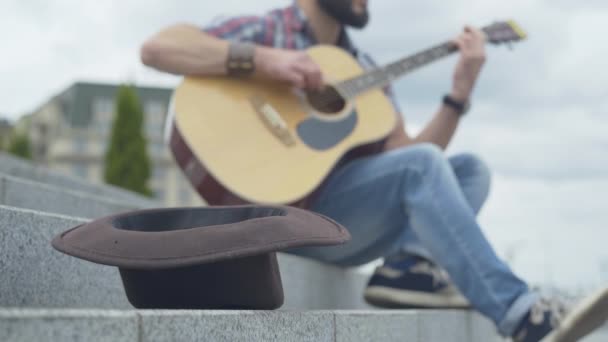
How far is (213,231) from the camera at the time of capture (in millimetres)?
1191

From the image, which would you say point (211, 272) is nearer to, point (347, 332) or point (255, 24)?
point (347, 332)

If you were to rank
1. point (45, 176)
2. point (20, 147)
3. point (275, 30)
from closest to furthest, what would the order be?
point (275, 30) < point (45, 176) < point (20, 147)

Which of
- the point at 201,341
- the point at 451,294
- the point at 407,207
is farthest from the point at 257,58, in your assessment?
the point at 201,341

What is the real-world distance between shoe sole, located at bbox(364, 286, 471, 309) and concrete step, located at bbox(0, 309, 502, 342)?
1.83ft

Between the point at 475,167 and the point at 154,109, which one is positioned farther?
the point at 154,109

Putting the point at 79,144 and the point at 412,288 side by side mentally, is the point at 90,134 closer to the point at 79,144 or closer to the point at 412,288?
the point at 79,144

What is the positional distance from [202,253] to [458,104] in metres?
1.99

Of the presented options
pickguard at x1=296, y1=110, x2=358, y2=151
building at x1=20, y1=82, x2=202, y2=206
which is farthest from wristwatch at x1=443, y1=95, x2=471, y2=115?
building at x1=20, y1=82, x2=202, y2=206

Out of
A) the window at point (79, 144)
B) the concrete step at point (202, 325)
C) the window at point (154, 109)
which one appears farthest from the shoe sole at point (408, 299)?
the window at point (154, 109)

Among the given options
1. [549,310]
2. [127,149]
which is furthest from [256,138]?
[127,149]

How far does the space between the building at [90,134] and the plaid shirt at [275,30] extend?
4058cm

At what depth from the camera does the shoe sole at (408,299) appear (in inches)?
96.7

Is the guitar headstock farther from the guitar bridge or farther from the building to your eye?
the building

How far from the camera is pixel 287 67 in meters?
2.50
